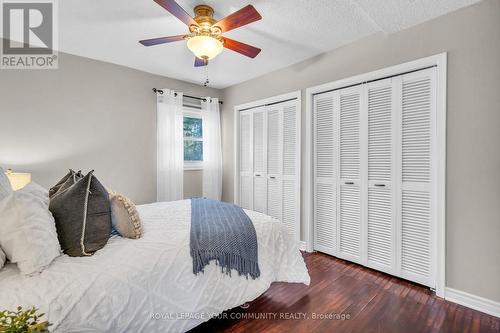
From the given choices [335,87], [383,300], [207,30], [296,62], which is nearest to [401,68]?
[335,87]

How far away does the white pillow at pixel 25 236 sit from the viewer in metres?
1.25

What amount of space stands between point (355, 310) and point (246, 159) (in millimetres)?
2686

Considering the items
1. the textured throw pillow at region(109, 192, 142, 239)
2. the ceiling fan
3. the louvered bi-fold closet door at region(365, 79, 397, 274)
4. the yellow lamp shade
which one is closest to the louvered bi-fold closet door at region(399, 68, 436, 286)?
the louvered bi-fold closet door at region(365, 79, 397, 274)

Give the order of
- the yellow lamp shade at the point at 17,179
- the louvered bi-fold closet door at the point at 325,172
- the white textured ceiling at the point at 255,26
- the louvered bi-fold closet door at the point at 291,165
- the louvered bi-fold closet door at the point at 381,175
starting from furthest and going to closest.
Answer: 1. the louvered bi-fold closet door at the point at 291,165
2. the louvered bi-fold closet door at the point at 325,172
3. the louvered bi-fold closet door at the point at 381,175
4. the yellow lamp shade at the point at 17,179
5. the white textured ceiling at the point at 255,26

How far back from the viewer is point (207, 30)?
80.2 inches

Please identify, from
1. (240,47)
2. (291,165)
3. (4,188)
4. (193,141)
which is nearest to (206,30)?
(240,47)

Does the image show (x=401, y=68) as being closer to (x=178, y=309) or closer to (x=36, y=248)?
(x=178, y=309)

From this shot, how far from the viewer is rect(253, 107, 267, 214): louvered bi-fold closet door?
3.87m

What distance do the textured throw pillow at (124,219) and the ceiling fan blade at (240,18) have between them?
4.92 ft

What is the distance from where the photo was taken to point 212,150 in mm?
4367

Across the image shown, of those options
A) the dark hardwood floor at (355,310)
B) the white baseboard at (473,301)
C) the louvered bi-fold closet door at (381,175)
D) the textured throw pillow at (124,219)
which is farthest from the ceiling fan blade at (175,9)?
the white baseboard at (473,301)

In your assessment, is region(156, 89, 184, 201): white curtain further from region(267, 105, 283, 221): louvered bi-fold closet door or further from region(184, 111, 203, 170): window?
region(267, 105, 283, 221): louvered bi-fold closet door

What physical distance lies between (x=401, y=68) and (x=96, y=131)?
3628mm

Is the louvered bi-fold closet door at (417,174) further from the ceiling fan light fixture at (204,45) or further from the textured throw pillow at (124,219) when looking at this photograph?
the textured throw pillow at (124,219)
